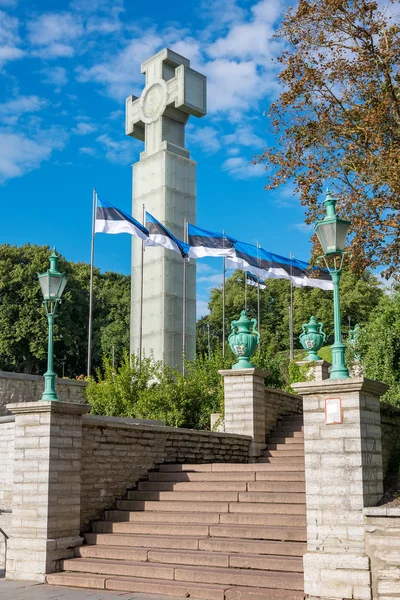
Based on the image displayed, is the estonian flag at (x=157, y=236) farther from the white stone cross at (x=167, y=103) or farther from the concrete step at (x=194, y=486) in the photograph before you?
the white stone cross at (x=167, y=103)

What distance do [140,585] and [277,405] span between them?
7.74 metres

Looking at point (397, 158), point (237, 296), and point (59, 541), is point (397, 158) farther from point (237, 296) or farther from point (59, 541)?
point (237, 296)

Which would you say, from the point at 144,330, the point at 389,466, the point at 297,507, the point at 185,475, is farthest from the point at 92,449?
the point at 144,330

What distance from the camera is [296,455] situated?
42.7 ft

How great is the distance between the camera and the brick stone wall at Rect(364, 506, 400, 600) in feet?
22.4

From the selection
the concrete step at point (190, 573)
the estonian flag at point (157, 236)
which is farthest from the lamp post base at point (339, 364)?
the estonian flag at point (157, 236)

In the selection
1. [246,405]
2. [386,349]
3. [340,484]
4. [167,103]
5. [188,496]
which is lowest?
[188,496]

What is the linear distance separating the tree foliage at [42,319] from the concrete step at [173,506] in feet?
80.0

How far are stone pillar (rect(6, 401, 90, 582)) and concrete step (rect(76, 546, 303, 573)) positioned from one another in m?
0.48

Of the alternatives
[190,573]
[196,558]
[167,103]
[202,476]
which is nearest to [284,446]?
[202,476]

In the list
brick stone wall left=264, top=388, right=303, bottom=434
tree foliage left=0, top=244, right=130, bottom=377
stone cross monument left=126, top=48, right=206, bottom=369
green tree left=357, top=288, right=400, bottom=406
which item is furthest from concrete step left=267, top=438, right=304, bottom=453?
tree foliage left=0, top=244, right=130, bottom=377

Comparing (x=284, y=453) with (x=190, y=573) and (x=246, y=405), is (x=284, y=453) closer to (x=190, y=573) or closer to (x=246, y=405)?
(x=246, y=405)

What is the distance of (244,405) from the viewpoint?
1399 centimetres

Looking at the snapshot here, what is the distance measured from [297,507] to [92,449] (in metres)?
3.18
